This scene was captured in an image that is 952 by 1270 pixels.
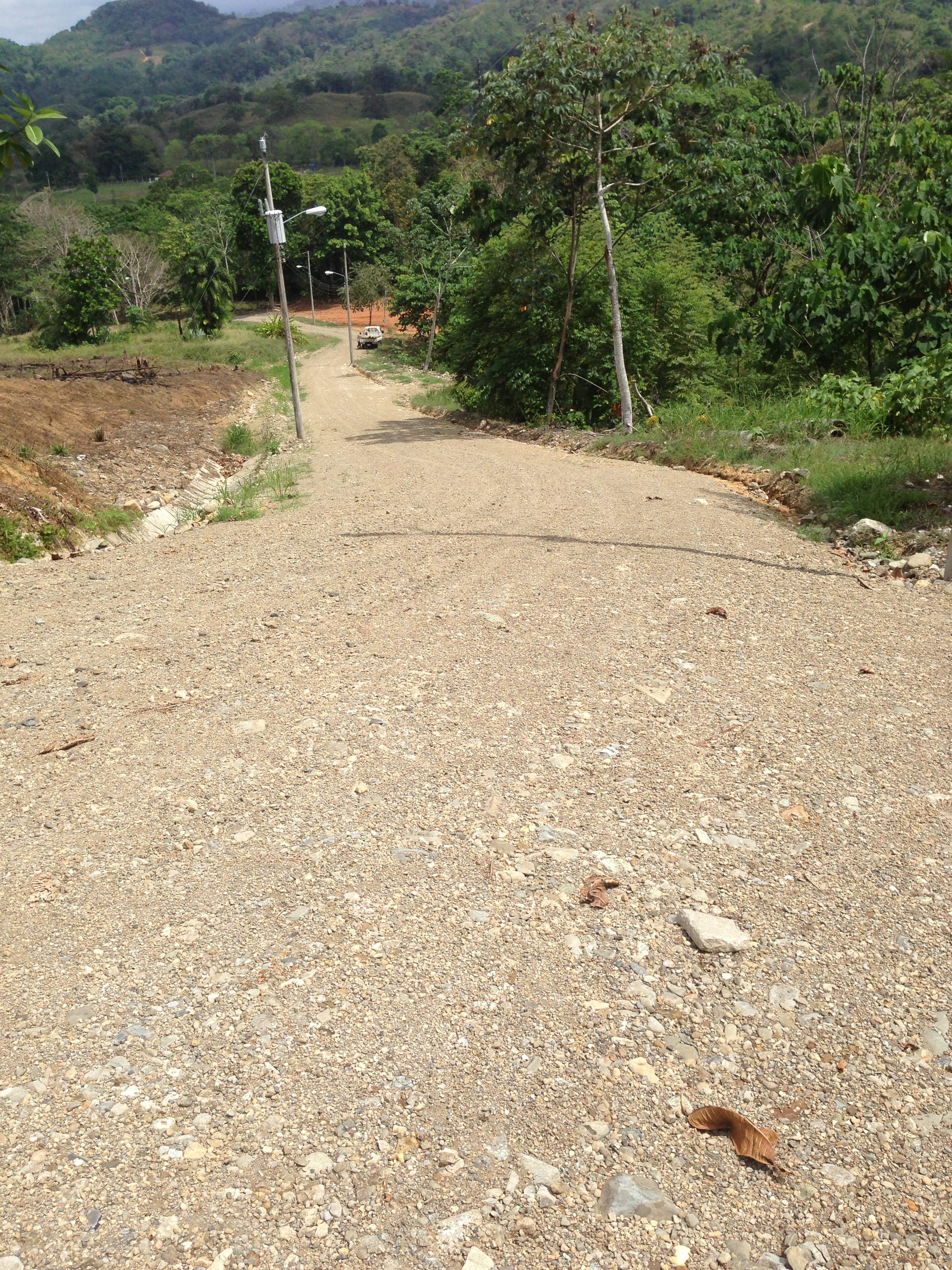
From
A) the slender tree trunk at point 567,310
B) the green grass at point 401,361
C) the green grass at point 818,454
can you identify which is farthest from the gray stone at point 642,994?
the green grass at point 401,361

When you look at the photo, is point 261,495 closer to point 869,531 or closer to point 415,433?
point 869,531

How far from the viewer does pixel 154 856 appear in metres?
3.87

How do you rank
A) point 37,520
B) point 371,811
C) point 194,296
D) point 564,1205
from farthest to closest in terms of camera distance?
point 194,296
point 37,520
point 371,811
point 564,1205

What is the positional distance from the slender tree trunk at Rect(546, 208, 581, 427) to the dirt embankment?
685 centimetres

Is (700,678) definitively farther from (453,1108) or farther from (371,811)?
(453,1108)

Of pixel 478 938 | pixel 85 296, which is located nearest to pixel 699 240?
pixel 478 938

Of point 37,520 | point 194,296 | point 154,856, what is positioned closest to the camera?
point 154,856

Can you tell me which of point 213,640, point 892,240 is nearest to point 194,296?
point 892,240

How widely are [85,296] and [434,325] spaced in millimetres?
20520

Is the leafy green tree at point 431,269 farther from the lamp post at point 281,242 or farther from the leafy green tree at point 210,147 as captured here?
the leafy green tree at point 210,147

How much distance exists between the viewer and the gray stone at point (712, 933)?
10.8ft

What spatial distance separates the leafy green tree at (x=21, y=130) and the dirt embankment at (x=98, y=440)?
7.89 metres

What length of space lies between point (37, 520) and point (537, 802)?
28.2ft

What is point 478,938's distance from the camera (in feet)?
11.0
